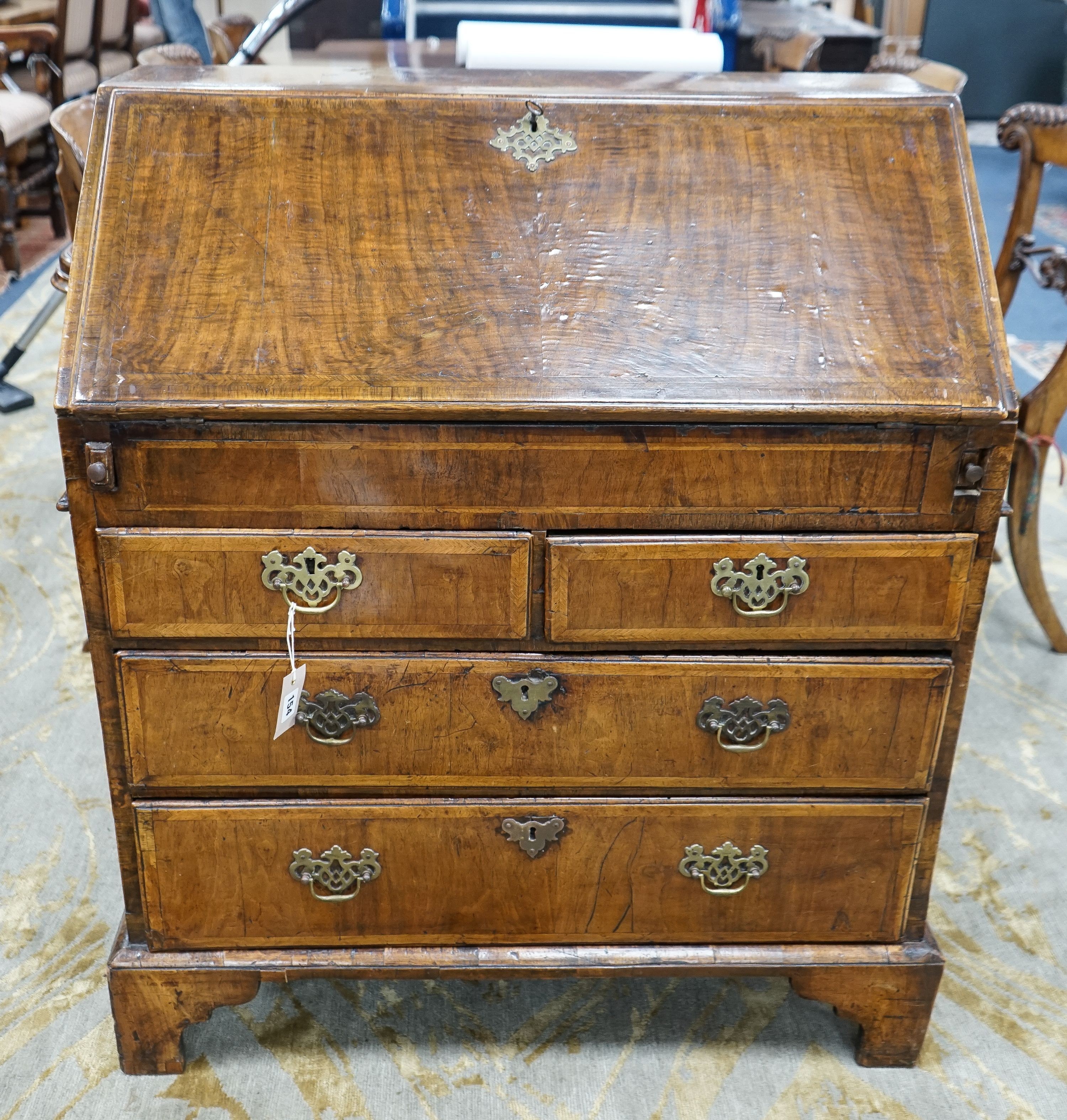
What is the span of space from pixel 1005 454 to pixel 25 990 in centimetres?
154

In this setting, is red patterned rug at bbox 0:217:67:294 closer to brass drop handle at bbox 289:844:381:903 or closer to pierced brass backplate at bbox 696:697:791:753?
brass drop handle at bbox 289:844:381:903

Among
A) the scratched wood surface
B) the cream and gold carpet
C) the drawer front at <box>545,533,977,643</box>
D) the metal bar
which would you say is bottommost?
the cream and gold carpet

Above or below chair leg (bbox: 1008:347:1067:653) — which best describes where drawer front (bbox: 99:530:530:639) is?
above

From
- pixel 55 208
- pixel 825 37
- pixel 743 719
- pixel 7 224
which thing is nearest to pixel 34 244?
pixel 55 208

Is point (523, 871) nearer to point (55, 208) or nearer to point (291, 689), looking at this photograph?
point (291, 689)

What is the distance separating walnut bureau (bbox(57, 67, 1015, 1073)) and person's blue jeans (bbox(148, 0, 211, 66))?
339 cm

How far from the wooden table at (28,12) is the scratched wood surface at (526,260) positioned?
4854 millimetres

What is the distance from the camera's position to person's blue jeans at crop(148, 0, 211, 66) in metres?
4.32

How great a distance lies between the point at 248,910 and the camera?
4.90 feet

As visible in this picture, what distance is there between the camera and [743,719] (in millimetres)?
1396

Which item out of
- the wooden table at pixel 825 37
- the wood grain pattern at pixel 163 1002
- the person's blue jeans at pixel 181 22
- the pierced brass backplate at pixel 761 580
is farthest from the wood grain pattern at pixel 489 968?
the person's blue jeans at pixel 181 22

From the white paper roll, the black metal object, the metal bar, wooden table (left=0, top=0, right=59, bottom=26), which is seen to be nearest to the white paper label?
Answer: the white paper roll

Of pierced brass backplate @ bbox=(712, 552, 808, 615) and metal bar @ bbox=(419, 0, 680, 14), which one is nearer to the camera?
pierced brass backplate @ bbox=(712, 552, 808, 615)

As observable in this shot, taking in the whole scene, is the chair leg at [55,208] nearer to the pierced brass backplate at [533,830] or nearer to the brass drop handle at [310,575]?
the brass drop handle at [310,575]
